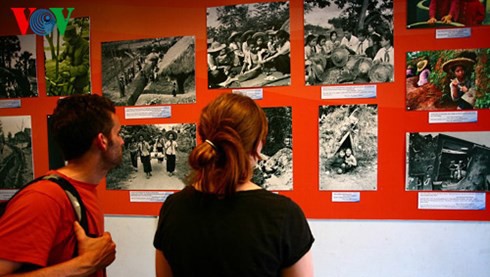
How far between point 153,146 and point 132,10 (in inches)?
37.1

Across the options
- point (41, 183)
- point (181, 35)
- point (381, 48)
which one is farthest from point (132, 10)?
point (381, 48)

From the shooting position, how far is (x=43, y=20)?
2213 millimetres

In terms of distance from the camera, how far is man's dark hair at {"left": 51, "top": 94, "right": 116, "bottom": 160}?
3.75ft

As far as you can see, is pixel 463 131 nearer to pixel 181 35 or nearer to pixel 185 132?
pixel 185 132

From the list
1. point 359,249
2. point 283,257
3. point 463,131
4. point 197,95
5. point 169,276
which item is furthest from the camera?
point 197,95

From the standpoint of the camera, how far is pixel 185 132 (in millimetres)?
2088

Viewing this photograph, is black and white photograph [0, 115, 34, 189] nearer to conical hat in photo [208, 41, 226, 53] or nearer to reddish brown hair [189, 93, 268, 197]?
conical hat in photo [208, 41, 226, 53]

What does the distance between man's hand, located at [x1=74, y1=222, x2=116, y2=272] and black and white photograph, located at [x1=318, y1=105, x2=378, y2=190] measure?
50.0 inches

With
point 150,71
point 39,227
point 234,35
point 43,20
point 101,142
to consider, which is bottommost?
point 39,227

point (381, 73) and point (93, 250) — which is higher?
point (381, 73)

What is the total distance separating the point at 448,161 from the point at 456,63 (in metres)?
0.57
